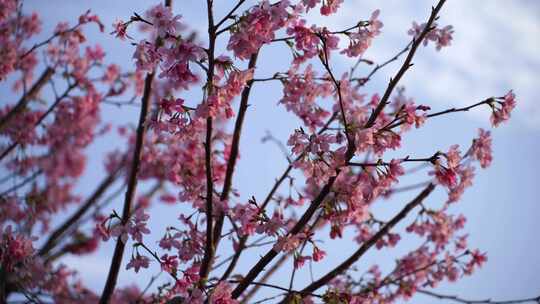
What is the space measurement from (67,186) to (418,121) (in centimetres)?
1042

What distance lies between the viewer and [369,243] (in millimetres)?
4664

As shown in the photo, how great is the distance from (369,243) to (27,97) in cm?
434

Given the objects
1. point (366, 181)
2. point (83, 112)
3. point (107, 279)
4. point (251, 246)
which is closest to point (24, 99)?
point (83, 112)

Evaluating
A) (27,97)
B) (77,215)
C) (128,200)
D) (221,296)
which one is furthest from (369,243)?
(27,97)

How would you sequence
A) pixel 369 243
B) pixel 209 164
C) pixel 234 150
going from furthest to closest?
pixel 369 243
pixel 234 150
pixel 209 164

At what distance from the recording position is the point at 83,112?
805cm

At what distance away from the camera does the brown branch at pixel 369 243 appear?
164 inches

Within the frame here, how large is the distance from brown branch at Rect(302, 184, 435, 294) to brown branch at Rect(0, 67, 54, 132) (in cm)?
409

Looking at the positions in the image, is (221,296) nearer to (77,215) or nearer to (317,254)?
(317,254)

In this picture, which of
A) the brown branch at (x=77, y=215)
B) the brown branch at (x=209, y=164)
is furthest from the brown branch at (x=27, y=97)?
the brown branch at (x=209, y=164)

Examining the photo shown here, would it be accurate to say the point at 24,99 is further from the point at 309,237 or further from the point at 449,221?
the point at 449,221

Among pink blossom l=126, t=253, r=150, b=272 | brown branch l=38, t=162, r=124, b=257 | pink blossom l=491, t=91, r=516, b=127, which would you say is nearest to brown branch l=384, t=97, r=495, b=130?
pink blossom l=491, t=91, r=516, b=127

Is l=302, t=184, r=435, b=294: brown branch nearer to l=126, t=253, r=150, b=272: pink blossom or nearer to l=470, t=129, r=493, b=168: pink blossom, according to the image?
l=470, t=129, r=493, b=168: pink blossom

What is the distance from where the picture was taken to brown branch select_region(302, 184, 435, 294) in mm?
4168
